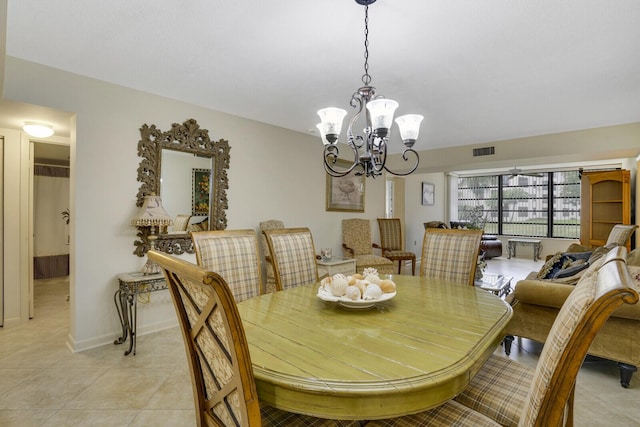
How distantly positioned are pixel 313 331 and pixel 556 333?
797mm

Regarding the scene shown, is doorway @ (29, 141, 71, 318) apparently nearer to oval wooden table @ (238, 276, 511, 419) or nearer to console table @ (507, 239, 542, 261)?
oval wooden table @ (238, 276, 511, 419)

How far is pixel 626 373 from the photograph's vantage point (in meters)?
2.15

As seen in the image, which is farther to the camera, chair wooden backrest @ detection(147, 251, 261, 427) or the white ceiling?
the white ceiling

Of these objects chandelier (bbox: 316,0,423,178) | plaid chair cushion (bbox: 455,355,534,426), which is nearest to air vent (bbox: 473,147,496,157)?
chandelier (bbox: 316,0,423,178)

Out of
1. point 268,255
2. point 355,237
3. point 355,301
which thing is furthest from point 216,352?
point 355,237

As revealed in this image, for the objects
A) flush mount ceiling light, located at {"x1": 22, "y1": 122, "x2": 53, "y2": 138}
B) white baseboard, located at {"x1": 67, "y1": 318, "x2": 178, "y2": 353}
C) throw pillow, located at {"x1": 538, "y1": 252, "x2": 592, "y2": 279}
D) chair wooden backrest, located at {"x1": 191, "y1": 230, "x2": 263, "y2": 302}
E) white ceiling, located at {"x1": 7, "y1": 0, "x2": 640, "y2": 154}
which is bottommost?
white baseboard, located at {"x1": 67, "y1": 318, "x2": 178, "y2": 353}

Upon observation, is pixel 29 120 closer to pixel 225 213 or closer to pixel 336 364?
pixel 225 213

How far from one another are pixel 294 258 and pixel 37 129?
9.02 feet

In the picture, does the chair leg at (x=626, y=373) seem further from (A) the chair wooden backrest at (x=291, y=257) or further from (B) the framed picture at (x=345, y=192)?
(B) the framed picture at (x=345, y=192)

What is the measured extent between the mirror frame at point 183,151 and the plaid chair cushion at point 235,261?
4.85ft

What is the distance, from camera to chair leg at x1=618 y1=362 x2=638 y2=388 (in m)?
2.14

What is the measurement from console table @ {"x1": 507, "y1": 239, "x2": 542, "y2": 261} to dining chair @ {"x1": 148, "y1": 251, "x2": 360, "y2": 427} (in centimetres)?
875

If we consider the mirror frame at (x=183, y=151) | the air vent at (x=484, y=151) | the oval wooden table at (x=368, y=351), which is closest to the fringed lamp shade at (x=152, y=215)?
the mirror frame at (x=183, y=151)

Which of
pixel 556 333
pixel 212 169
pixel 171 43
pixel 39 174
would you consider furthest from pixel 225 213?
pixel 39 174
